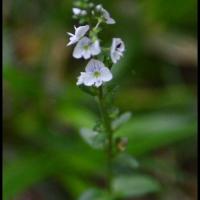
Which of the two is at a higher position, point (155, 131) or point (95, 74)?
point (155, 131)

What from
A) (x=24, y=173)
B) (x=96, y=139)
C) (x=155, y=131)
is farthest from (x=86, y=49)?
(x=155, y=131)

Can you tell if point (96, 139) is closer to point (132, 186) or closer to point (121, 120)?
point (121, 120)

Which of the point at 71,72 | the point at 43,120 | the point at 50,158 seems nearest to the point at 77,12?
the point at 50,158

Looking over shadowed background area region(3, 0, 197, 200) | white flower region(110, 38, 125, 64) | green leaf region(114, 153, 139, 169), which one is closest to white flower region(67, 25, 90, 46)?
white flower region(110, 38, 125, 64)

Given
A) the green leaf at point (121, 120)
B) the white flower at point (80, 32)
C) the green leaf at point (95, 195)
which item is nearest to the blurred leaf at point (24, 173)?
the green leaf at point (95, 195)

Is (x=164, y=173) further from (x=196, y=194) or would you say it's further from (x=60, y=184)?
(x=60, y=184)

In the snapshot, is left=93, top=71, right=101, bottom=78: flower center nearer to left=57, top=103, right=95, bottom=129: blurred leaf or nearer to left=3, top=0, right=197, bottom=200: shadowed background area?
left=3, top=0, right=197, bottom=200: shadowed background area

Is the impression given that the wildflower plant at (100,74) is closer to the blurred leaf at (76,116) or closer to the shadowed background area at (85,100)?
the shadowed background area at (85,100)
